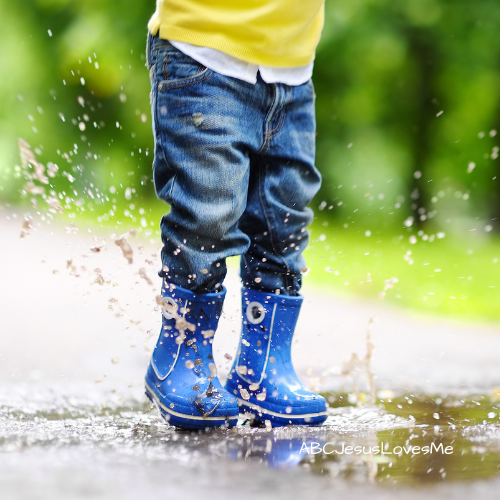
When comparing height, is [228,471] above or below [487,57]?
below

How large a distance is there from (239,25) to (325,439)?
87cm

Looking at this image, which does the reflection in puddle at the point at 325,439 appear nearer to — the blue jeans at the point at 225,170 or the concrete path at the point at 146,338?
the concrete path at the point at 146,338

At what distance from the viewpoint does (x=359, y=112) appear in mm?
8344

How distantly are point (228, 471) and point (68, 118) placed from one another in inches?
374

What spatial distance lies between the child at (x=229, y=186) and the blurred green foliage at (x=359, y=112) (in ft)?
12.1

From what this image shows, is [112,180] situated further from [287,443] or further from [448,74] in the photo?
[287,443]

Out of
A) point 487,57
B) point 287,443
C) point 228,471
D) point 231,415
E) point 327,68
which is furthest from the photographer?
point 327,68

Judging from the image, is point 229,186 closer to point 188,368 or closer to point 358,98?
point 188,368

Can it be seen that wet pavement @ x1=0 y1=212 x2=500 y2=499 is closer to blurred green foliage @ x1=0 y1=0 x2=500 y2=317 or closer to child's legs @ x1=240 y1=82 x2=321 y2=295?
child's legs @ x1=240 y1=82 x2=321 y2=295

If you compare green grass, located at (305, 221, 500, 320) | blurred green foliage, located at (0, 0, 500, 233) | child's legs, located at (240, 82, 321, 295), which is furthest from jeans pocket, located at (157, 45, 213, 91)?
blurred green foliage, located at (0, 0, 500, 233)

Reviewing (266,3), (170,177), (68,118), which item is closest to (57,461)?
(170,177)

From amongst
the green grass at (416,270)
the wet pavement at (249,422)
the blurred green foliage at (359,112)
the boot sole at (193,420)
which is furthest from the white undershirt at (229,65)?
the blurred green foliage at (359,112)

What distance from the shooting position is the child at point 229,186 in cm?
161

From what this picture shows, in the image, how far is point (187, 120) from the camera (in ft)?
5.29
